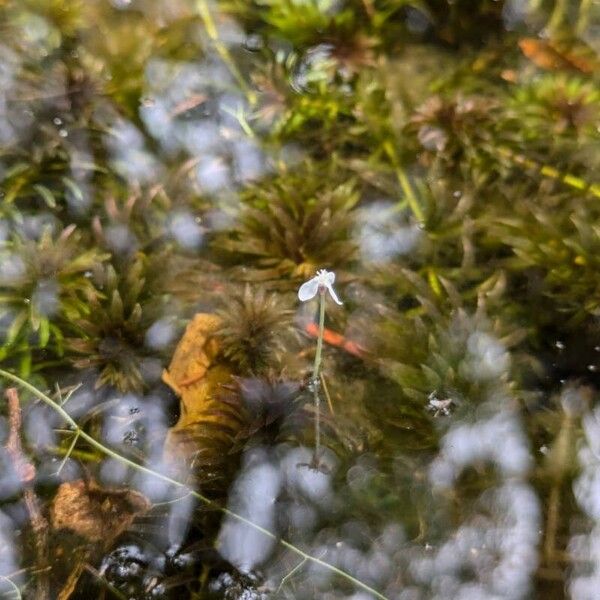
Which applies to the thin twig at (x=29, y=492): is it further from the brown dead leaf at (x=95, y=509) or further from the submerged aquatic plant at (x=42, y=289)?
the submerged aquatic plant at (x=42, y=289)

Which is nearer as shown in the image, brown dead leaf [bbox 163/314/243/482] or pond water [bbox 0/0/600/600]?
pond water [bbox 0/0/600/600]

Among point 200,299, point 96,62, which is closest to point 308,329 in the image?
point 200,299

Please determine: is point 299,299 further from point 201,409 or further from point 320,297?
point 201,409

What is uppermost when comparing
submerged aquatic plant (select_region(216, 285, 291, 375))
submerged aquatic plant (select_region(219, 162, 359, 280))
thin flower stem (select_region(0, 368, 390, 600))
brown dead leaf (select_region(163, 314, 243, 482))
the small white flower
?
the small white flower

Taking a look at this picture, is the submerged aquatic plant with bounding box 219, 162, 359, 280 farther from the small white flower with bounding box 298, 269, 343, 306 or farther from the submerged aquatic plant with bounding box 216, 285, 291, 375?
the small white flower with bounding box 298, 269, 343, 306

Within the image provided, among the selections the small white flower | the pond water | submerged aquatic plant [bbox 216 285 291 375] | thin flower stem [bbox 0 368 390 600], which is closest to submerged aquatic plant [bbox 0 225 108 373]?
the pond water

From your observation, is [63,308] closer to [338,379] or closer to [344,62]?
[338,379]

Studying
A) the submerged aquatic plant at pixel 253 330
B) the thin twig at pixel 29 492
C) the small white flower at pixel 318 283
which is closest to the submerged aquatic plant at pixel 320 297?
the small white flower at pixel 318 283

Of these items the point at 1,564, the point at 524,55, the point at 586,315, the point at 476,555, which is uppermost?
the point at 524,55
